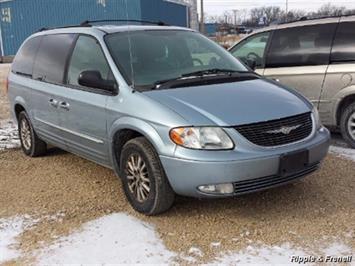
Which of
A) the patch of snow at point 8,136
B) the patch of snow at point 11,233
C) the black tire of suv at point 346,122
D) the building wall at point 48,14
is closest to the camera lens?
the patch of snow at point 11,233

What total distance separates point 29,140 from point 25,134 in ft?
0.54

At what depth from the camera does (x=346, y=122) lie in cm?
677

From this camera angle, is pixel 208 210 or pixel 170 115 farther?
pixel 208 210

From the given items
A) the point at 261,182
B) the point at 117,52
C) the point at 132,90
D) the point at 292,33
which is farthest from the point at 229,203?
the point at 292,33

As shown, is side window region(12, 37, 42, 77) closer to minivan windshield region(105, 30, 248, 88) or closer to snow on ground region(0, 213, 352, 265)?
minivan windshield region(105, 30, 248, 88)

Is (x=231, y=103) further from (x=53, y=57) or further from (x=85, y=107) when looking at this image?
(x=53, y=57)

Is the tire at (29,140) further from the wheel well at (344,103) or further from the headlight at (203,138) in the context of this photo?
the wheel well at (344,103)

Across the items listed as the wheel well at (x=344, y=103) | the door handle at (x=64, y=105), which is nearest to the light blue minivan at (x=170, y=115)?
the door handle at (x=64, y=105)

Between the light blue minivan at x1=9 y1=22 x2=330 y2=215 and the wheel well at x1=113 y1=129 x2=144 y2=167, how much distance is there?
1 cm

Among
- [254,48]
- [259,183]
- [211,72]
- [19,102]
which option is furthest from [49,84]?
[254,48]

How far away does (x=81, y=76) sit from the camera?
4.98 metres

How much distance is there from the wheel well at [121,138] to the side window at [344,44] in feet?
11.4

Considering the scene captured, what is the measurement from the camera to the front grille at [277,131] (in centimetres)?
407

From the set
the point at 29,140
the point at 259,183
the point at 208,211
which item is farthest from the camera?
the point at 29,140
